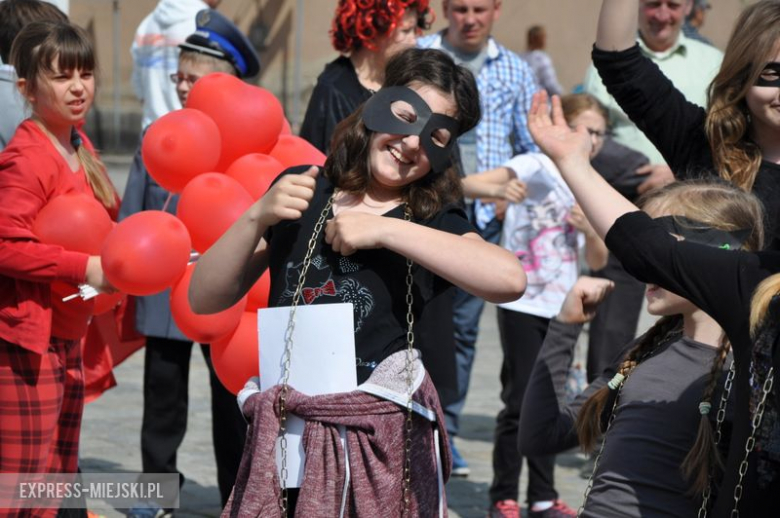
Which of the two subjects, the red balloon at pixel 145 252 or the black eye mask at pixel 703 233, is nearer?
the black eye mask at pixel 703 233

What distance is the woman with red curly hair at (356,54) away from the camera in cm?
477

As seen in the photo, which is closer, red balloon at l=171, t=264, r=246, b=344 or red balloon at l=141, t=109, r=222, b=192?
red balloon at l=171, t=264, r=246, b=344

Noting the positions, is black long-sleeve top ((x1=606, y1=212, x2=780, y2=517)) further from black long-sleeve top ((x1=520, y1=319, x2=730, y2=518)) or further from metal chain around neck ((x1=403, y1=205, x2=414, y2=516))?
metal chain around neck ((x1=403, y1=205, x2=414, y2=516))

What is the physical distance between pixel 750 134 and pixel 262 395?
156 cm

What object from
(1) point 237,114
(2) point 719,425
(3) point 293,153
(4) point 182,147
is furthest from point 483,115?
(2) point 719,425

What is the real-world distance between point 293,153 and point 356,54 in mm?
902

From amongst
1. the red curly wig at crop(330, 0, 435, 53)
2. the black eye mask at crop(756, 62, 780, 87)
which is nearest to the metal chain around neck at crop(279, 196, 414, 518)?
the black eye mask at crop(756, 62, 780, 87)

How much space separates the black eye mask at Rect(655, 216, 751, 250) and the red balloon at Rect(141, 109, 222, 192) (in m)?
1.74

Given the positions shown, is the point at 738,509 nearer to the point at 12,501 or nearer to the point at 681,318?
the point at 681,318

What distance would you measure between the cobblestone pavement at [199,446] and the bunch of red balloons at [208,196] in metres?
1.65

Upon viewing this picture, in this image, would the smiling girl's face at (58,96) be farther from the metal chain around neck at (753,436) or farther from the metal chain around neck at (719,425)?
the metal chain around neck at (753,436)

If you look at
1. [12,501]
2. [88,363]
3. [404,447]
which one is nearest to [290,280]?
[404,447]

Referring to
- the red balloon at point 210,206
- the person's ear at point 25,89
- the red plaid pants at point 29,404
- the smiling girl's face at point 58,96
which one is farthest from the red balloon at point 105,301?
the person's ear at point 25,89

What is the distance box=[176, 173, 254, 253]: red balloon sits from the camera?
3775 mm
